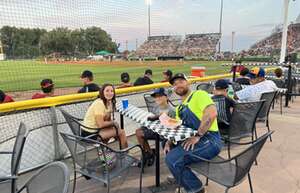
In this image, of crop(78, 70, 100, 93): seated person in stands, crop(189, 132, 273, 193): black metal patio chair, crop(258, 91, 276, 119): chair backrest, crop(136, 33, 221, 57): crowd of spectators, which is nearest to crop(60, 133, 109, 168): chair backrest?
crop(189, 132, 273, 193): black metal patio chair

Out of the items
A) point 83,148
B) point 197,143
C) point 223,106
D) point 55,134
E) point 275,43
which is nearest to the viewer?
point 83,148

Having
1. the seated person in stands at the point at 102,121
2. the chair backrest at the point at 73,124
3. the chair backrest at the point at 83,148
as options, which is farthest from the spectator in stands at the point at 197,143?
the chair backrest at the point at 73,124

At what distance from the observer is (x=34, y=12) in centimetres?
591

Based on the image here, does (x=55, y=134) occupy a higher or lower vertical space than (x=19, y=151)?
lower

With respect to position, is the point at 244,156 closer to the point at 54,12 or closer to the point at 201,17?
the point at 54,12

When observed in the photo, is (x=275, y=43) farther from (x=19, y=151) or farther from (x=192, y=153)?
(x=19, y=151)

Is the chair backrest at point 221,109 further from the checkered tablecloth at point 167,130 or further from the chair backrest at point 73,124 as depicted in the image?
the chair backrest at point 73,124

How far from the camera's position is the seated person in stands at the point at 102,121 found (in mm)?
3785

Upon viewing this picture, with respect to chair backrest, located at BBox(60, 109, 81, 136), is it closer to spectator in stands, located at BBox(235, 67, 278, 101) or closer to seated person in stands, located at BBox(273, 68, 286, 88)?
spectator in stands, located at BBox(235, 67, 278, 101)

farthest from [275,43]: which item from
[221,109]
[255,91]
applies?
[221,109]

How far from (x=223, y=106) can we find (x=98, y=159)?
2.16 m

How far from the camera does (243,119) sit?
4020 millimetres

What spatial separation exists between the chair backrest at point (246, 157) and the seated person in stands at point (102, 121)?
5.60 ft

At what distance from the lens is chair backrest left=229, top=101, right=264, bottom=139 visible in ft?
12.8
